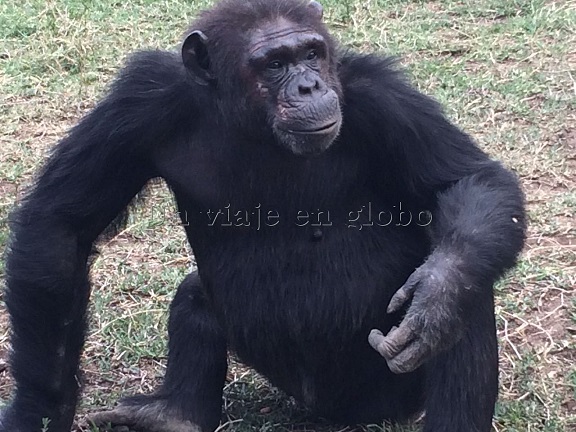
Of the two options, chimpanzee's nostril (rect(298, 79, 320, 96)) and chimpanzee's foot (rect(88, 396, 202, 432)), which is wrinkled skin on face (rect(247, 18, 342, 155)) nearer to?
chimpanzee's nostril (rect(298, 79, 320, 96))

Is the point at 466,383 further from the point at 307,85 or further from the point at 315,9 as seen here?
the point at 315,9

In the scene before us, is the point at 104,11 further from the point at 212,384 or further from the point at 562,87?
the point at 212,384

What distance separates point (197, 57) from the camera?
171 inches

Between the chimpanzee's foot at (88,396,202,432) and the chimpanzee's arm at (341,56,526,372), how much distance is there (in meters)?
1.21

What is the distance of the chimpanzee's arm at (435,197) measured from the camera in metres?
3.84

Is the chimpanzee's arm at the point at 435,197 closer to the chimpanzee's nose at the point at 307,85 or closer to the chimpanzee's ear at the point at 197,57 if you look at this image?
the chimpanzee's nose at the point at 307,85

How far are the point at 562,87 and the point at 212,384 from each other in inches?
178

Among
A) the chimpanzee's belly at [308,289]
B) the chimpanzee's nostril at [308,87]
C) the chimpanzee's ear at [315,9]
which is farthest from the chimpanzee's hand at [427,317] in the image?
the chimpanzee's ear at [315,9]

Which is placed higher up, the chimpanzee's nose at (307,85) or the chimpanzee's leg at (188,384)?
the chimpanzee's nose at (307,85)

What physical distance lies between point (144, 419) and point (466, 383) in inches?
58.2

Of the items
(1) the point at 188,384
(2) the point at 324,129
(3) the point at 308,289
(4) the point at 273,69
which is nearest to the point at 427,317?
(3) the point at 308,289

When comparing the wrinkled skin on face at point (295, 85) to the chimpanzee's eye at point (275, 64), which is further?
the chimpanzee's eye at point (275, 64)

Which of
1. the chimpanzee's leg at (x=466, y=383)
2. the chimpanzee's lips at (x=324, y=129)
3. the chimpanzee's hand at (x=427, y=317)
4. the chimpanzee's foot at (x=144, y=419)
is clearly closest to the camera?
the chimpanzee's hand at (x=427, y=317)

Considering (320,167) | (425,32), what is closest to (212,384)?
(320,167)
